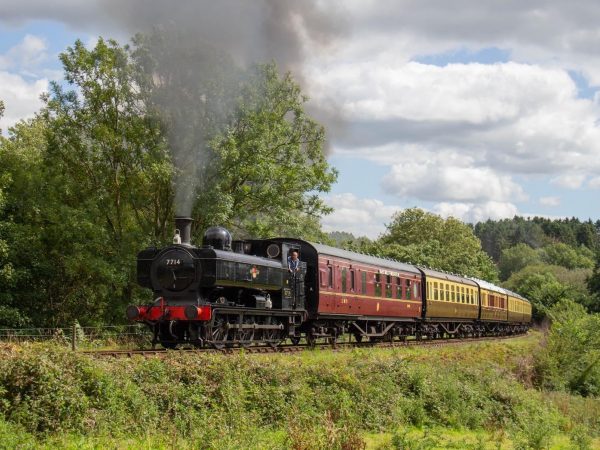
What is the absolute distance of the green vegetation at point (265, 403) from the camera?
513 inches

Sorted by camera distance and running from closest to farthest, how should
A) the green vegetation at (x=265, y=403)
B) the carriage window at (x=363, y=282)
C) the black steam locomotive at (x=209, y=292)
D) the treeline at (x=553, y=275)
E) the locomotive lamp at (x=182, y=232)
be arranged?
the green vegetation at (x=265, y=403)
the black steam locomotive at (x=209, y=292)
the locomotive lamp at (x=182, y=232)
the carriage window at (x=363, y=282)
the treeline at (x=553, y=275)

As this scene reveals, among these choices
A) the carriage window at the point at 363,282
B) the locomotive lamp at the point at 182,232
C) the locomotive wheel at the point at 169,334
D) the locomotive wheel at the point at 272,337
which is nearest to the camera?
the locomotive wheel at the point at 169,334

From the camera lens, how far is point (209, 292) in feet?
67.5

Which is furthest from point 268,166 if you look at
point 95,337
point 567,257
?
point 567,257

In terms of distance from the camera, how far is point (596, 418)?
27391 mm

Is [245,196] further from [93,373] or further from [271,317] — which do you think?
[93,373]

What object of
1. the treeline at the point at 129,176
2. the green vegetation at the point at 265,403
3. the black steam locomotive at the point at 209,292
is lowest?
the green vegetation at the point at 265,403

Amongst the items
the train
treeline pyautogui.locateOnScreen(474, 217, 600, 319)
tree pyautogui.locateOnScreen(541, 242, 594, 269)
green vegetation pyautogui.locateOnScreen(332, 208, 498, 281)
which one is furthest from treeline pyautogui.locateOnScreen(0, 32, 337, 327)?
tree pyautogui.locateOnScreen(541, 242, 594, 269)

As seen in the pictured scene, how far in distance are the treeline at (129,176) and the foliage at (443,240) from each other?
41699 mm

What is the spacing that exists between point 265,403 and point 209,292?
4.60 metres

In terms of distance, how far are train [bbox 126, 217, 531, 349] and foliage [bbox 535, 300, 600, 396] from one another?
572cm

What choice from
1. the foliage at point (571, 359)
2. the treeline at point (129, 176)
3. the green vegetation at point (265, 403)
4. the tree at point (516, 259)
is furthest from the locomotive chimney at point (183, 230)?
the tree at point (516, 259)

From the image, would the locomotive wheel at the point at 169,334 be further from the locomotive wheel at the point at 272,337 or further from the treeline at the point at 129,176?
the treeline at the point at 129,176

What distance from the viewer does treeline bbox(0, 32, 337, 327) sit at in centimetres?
3134
